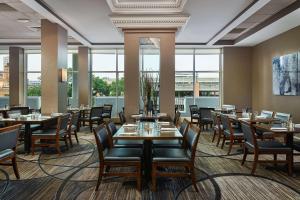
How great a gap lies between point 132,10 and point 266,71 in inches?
222

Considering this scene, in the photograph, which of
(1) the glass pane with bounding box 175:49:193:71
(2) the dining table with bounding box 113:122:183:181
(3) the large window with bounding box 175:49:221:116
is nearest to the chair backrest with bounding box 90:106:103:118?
(3) the large window with bounding box 175:49:221:116

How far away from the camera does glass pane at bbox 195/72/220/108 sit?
11.9 m

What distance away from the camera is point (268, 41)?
368 inches

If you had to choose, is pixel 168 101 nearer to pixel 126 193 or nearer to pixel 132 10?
pixel 132 10

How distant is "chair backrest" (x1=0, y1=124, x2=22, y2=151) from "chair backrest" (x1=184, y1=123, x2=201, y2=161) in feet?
8.42

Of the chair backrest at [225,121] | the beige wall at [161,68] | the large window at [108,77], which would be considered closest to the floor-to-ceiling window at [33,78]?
the large window at [108,77]

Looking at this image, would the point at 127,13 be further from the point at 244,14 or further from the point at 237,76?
the point at 237,76

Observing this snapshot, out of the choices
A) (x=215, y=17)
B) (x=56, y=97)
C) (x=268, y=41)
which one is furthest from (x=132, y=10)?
(x=268, y=41)

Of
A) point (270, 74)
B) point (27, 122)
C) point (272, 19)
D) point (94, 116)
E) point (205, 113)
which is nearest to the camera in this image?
point (27, 122)

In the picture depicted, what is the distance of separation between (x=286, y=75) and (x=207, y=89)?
4.26 metres

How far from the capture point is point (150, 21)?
6.95m

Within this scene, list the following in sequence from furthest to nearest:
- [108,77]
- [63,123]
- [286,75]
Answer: [108,77] < [286,75] < [63,123]

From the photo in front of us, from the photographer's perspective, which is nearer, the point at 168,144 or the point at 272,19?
the point at 168,144

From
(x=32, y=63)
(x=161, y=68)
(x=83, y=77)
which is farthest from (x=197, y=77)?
(x=32, y=63)
